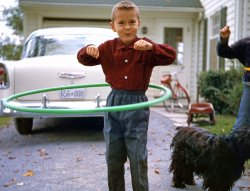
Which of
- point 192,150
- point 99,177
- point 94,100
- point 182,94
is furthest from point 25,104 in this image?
point 182,94

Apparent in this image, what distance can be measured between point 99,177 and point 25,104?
2.35 metres

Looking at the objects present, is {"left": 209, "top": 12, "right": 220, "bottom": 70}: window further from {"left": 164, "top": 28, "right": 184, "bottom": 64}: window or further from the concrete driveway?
the concrete driveway

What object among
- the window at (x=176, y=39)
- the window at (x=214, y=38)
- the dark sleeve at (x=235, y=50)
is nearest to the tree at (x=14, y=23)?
the window at (x=176, y=39)

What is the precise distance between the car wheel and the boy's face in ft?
16.1

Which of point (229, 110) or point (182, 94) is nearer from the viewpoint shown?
point (229, 110)

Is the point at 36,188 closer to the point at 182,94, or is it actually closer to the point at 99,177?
the point at 99,177

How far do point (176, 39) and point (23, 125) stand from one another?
8.12m

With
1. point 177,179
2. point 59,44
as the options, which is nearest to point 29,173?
point 177,179

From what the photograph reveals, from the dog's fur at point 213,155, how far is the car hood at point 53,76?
2.64 meters

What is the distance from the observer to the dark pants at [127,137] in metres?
3.13

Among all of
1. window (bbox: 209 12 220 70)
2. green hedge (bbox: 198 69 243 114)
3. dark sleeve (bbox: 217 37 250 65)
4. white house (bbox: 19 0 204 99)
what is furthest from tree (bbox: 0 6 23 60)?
dark sleeve (bbox: 217 37 250 65)

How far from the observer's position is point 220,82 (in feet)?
34.1

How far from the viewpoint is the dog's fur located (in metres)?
3.46

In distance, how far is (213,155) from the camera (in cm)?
363
